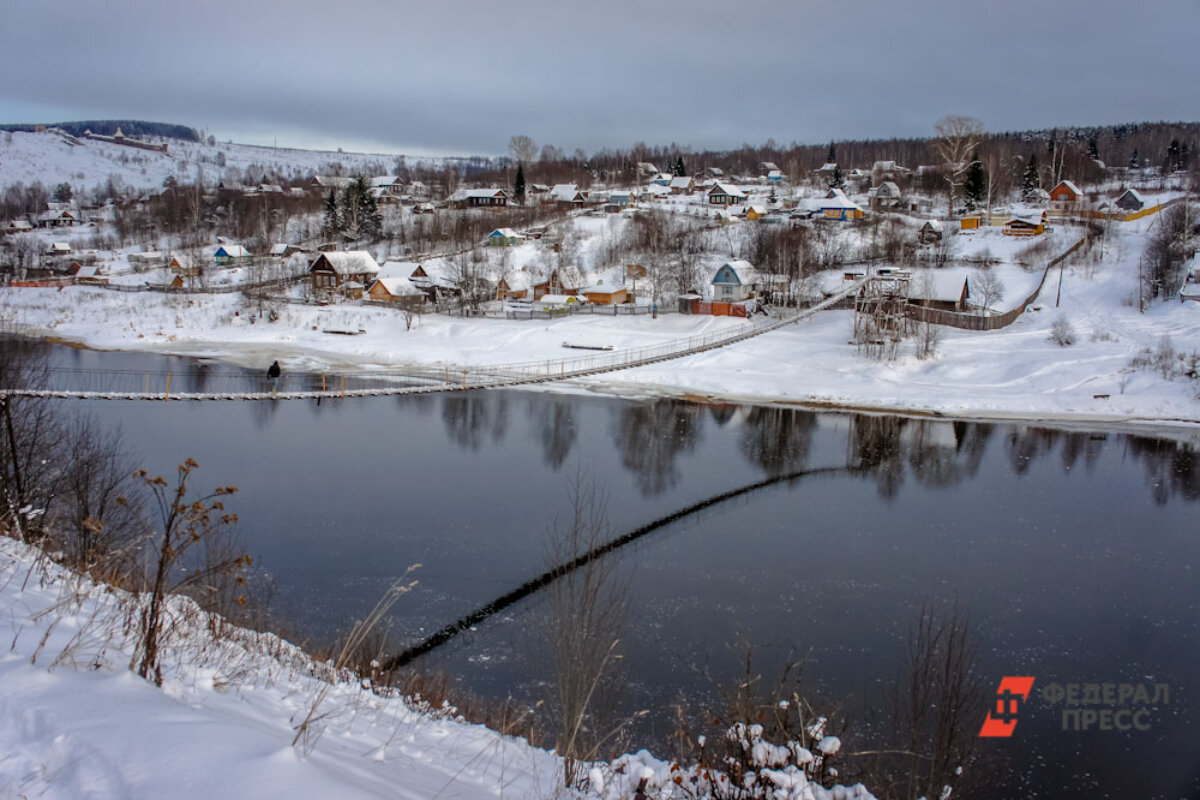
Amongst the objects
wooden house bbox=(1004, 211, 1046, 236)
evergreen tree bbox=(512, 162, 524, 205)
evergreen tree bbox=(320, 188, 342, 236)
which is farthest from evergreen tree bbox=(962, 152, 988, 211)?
evergreen tree bbox=(320, 188, 342, 236)

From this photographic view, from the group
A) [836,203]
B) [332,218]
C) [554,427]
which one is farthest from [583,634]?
[332,218]

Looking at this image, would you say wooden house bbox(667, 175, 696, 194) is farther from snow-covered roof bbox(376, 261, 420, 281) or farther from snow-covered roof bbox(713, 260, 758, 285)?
snow-covered roof bbox(376, 261, 420, 281)

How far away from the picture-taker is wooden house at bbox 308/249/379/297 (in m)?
39.2

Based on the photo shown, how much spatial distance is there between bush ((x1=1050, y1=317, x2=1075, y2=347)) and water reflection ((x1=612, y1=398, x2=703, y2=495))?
13501 mm

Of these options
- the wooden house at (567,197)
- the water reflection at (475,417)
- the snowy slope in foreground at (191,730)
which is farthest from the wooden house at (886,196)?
the snowy slope in foreground at (191,730)

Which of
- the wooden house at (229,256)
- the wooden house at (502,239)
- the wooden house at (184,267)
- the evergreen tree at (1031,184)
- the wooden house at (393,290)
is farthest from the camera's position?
the evergreen tree at (1031,184)

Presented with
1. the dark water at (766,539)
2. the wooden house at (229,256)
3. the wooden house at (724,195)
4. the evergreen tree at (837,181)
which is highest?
the evergreen tree at (837,181)

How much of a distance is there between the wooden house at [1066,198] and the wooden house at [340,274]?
39.1 metres

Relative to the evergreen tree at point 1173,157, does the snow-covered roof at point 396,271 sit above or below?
below

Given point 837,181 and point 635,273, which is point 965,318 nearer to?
point 635,273

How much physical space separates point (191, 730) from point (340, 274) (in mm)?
38637

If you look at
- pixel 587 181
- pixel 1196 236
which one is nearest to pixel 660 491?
pixel 1196 236

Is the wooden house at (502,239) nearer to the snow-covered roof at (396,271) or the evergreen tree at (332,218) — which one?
the snow-covered roof at (396,271)

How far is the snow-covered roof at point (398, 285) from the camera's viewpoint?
36.5 m
